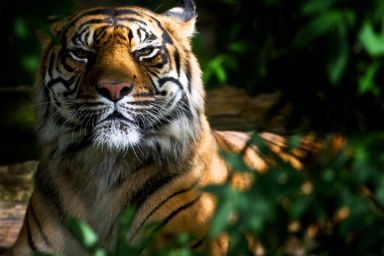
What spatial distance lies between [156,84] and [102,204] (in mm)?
592

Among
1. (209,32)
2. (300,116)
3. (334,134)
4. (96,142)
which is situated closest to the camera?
(334,134)

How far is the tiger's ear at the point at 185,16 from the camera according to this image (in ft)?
15.7

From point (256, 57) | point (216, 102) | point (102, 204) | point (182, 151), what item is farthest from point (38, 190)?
point (216, 102)

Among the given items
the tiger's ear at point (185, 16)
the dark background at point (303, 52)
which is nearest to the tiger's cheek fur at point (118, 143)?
the tiger's ear at point (185, 16)

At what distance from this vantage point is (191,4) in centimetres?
498

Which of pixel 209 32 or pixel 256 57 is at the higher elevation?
pixel 256 57

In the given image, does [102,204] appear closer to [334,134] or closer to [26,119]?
[334,134]

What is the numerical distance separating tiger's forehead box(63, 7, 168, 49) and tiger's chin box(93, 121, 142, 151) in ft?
1.41

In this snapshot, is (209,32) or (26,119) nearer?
(26,119)

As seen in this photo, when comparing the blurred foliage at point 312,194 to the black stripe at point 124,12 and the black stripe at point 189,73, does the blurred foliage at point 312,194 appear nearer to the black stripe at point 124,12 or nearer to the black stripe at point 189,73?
the black stripe at point 189,73

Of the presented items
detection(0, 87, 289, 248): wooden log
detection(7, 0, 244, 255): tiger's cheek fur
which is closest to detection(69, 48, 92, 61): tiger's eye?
detection(7, 0, 244, 255): tiger's cheek fur

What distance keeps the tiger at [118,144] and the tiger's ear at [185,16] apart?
220 mm

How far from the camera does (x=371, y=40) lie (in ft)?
7.72

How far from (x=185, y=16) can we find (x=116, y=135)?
0.96 meters
